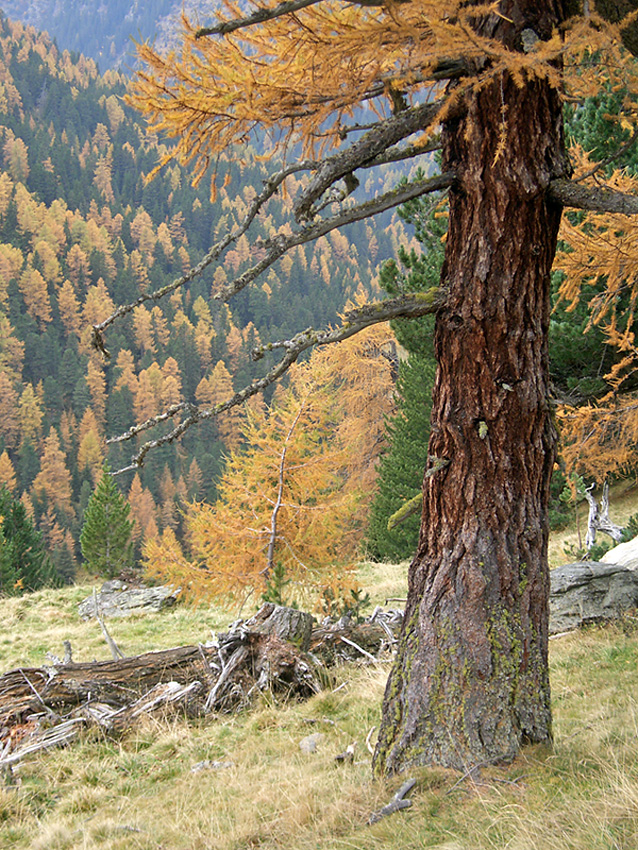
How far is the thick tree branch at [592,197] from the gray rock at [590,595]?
15.6ft

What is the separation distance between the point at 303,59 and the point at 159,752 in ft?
16.3

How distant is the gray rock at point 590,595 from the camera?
6586 mm

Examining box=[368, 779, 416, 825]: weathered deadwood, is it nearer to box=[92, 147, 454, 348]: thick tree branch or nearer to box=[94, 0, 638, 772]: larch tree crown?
box=[94, 0, 638, 772]: larch tree crown

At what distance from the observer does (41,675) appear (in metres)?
5.66

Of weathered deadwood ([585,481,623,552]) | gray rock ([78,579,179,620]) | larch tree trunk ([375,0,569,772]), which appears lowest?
gray rock ([78,579,179,620])

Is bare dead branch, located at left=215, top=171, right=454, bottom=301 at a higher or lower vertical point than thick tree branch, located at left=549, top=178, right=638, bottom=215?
higher

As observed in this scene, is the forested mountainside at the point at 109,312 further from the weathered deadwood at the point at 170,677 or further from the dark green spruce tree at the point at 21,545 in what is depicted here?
the weathered deadwood at the point at 170,677

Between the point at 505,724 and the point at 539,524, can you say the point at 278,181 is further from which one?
the point at 505,724

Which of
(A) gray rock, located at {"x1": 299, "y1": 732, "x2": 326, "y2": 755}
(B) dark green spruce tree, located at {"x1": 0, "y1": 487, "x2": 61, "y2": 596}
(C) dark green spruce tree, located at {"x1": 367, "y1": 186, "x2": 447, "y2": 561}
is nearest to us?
(A) gray rock, located at {"x1": 299, "y1": 732, "x2": 326, "y2": 755}

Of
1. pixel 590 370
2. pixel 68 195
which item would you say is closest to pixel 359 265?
pixel 68 195

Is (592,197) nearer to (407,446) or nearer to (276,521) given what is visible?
(276,521)

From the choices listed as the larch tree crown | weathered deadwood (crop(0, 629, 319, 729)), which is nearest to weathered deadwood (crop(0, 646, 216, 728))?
weathered deadwood (crop(0, 629, 319, 729))

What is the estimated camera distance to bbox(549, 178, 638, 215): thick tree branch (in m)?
2.99

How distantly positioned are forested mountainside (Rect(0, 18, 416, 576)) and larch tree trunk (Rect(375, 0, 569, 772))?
6100 cm
